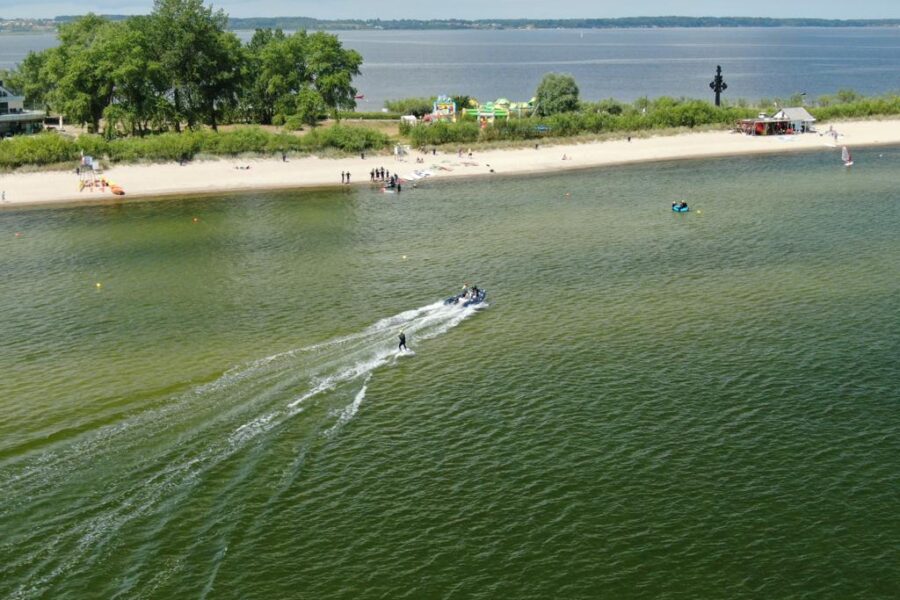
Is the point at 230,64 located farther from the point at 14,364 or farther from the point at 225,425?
the point at 225,425

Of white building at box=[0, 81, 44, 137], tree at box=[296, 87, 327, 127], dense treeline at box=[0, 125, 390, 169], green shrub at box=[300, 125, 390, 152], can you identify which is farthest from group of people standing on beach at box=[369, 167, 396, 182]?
white building at box=[0, 81, 44, 137]

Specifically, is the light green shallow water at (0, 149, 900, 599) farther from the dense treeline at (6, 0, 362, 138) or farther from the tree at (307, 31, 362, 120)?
the tree at (307, 31, 362, 120)

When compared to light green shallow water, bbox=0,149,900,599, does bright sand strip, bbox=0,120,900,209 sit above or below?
above

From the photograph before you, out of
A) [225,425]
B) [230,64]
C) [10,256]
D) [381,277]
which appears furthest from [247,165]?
[225,425]

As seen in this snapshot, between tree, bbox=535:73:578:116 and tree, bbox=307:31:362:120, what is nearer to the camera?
tree, bbox=307:31:362:120

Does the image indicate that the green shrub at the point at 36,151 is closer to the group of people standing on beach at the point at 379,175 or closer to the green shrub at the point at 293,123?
the green shrub at the point at 293,123

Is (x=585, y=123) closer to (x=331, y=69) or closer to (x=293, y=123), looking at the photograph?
(x=331, y=69)

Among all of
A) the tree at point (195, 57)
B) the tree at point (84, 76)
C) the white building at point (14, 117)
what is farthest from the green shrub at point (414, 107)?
the white building at point (14, 117)
